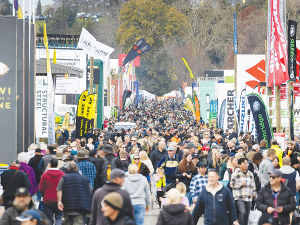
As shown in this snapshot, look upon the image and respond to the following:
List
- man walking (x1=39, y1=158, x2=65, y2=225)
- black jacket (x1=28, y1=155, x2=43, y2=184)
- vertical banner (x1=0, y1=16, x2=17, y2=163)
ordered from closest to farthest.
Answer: man walking (x1=39, y1=158, x2=65, y2=225), black jacket (x1=28, y1=155, x2=43, y2=184), vertical banner (x1=0, y1=16, x2=17, y2=163)

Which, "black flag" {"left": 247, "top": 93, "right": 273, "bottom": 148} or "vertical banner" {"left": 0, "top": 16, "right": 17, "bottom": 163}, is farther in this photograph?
"black flag" {"left": 247, "top": 93, "right": 273, "bottom": 148}

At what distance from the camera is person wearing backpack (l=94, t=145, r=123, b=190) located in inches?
373

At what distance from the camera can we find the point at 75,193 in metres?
7.45

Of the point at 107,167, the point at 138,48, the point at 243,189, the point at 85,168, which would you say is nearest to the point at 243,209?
the point at 243,189

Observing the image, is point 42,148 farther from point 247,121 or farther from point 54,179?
point 247,121

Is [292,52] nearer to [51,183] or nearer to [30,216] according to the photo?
[51,183]

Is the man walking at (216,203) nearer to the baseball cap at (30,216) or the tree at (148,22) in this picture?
the baseball cap at (30,216)

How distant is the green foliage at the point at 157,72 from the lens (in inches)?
3324

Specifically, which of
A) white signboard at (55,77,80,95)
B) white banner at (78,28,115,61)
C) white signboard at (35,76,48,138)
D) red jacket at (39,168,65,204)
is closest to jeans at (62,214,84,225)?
red jacket at (39,168,65,204)

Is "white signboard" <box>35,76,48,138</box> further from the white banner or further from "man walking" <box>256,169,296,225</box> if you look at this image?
"man walking" <box>256,169,296,225</box>

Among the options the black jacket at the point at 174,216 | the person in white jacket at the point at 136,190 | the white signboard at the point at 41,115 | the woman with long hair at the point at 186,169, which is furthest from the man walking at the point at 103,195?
the white signboard at the point at 41,115

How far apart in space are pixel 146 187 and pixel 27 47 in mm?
8716

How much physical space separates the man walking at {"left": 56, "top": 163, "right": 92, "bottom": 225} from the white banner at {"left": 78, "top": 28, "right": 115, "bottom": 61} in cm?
1736

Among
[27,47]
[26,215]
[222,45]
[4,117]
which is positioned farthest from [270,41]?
[222,45]
